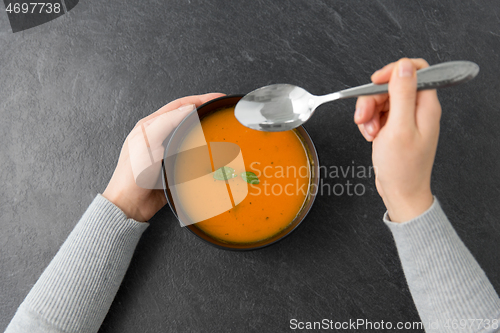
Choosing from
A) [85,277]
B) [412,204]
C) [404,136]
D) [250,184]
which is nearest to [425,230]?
Result: [412,204]

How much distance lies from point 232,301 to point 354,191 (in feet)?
2.21

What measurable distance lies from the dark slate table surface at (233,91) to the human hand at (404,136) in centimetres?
32

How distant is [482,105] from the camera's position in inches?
54.2

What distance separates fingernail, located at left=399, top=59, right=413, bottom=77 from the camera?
849mm

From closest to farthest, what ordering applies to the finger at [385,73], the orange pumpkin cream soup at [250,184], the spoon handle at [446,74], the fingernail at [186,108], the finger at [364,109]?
1. the spoon handle at [446,74]
2. the finger at [385,73]
3. the finger at [364,109]
4. the orange pumpkin cream soup at [250,184]
5. the fingernail at [186,108]

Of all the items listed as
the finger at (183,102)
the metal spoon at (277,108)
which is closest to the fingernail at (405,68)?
the metal spoon at (277,108)

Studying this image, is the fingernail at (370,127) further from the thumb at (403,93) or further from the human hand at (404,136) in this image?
the thumb at (403,93)

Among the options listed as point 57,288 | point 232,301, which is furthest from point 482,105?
point 57,288

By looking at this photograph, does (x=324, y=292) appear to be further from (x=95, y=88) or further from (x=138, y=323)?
(x=95, y=88)

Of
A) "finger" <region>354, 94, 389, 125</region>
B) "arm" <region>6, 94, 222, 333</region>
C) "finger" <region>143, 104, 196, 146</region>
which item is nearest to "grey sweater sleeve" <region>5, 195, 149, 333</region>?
"arm" <region>6, 94, 222, 333</region>

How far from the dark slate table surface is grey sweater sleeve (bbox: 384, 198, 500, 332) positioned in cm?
28

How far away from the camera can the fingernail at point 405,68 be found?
33.4 inches

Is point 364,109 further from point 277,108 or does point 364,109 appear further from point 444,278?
point 444,278

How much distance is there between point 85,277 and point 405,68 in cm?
125
